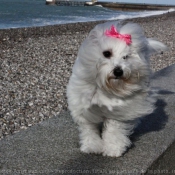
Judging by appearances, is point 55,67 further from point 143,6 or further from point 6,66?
point 143,6

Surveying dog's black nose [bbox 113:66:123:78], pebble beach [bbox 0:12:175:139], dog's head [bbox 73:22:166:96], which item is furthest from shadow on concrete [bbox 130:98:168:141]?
pebble beach [bbox 0:12:175:139]

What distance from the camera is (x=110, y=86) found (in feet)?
8.68

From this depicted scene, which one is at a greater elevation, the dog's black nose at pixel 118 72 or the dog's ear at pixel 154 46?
the dog's ear at pixel 154 46

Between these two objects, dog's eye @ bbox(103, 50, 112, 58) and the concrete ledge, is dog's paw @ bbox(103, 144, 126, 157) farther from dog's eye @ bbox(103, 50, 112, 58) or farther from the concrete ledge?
dog's eye @ bbox(103, 50, 112, 58)

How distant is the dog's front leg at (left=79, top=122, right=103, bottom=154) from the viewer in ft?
9.48

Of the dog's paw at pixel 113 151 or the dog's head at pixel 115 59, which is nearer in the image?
the dog's head at pixel 115 59

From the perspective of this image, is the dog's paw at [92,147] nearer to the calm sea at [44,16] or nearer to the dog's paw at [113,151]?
the dog's paw at [113,151]

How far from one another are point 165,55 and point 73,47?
249 centimetres

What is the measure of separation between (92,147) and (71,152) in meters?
0.16

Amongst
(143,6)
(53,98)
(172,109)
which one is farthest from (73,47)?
(143,6)

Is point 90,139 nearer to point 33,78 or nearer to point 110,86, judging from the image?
point 110,86

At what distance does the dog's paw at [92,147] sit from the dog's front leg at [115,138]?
38mm

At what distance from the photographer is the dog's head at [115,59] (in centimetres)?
260

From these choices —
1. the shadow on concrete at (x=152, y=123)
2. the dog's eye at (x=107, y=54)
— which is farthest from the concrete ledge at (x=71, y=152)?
the dog's eye at (x=107, y=54)
